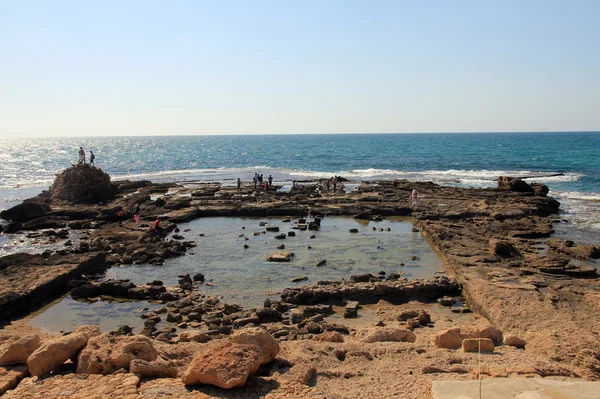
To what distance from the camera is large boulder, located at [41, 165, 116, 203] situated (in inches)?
1501

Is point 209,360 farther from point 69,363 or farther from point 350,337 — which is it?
point 350,337

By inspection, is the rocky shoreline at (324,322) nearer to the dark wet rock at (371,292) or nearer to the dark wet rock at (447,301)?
the dark wet rock at (371,292)

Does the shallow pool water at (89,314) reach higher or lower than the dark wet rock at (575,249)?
lower

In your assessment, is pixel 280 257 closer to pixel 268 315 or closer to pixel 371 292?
pixel 371 292

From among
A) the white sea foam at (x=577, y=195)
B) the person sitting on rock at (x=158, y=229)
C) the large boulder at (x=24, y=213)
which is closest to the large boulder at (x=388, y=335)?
the person sitting on rock at (x=158, y=229)

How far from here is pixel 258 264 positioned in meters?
21.3

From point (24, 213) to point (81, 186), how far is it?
22.0ft

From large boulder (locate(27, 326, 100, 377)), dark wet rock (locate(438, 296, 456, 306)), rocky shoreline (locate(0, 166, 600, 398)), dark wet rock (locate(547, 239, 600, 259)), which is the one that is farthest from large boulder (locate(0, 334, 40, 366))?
dark wet rock (locate(547, 239, 600, 259))

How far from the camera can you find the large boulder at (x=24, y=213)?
105ft

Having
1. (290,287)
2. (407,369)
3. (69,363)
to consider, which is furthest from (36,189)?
(407,369)

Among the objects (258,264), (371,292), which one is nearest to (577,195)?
(371,292)

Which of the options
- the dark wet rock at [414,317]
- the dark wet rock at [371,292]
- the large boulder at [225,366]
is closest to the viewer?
the large boulder at [225,366]

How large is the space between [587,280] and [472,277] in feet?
13.7

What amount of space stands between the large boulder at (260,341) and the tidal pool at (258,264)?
6268 millimetres
